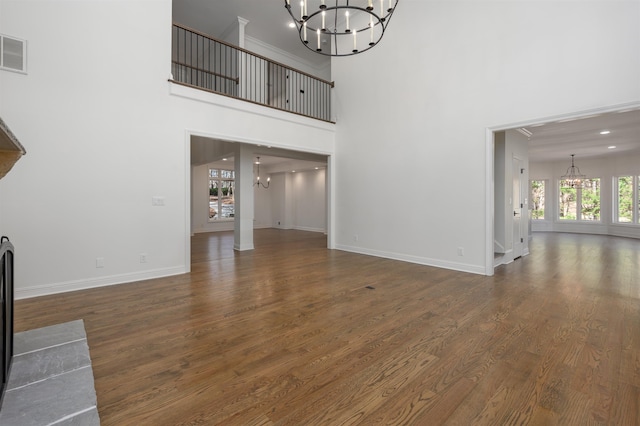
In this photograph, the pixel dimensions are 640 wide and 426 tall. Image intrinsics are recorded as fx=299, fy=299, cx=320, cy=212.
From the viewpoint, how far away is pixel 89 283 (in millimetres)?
3957

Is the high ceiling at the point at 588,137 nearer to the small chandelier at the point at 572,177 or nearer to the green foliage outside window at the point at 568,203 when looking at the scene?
the small chandelier at the point at 572,177

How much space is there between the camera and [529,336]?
101 inches

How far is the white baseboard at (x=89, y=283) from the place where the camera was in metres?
3.57

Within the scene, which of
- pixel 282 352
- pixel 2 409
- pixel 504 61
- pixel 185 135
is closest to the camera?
pixel 2 409

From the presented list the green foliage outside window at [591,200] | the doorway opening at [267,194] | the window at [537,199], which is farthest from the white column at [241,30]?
the green foliage outside window at [591,200]

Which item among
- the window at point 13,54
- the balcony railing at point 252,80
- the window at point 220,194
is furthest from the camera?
the window at point 220,194

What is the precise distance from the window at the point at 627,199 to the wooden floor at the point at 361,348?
8.45m

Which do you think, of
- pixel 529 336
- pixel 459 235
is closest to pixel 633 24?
pixel 459 235

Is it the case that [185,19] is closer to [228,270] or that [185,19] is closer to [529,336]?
[228,270]

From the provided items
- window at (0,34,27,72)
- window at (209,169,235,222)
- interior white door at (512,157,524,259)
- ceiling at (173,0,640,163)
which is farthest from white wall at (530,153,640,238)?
window at (0,34,27,72)

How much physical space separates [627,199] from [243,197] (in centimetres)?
1264

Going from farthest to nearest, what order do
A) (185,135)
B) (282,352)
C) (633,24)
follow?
1. (185,135)
2. (633,24)
3. (282,352)

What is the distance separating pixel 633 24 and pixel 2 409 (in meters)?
6.33

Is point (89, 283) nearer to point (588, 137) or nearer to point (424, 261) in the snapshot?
point (424, 261)
